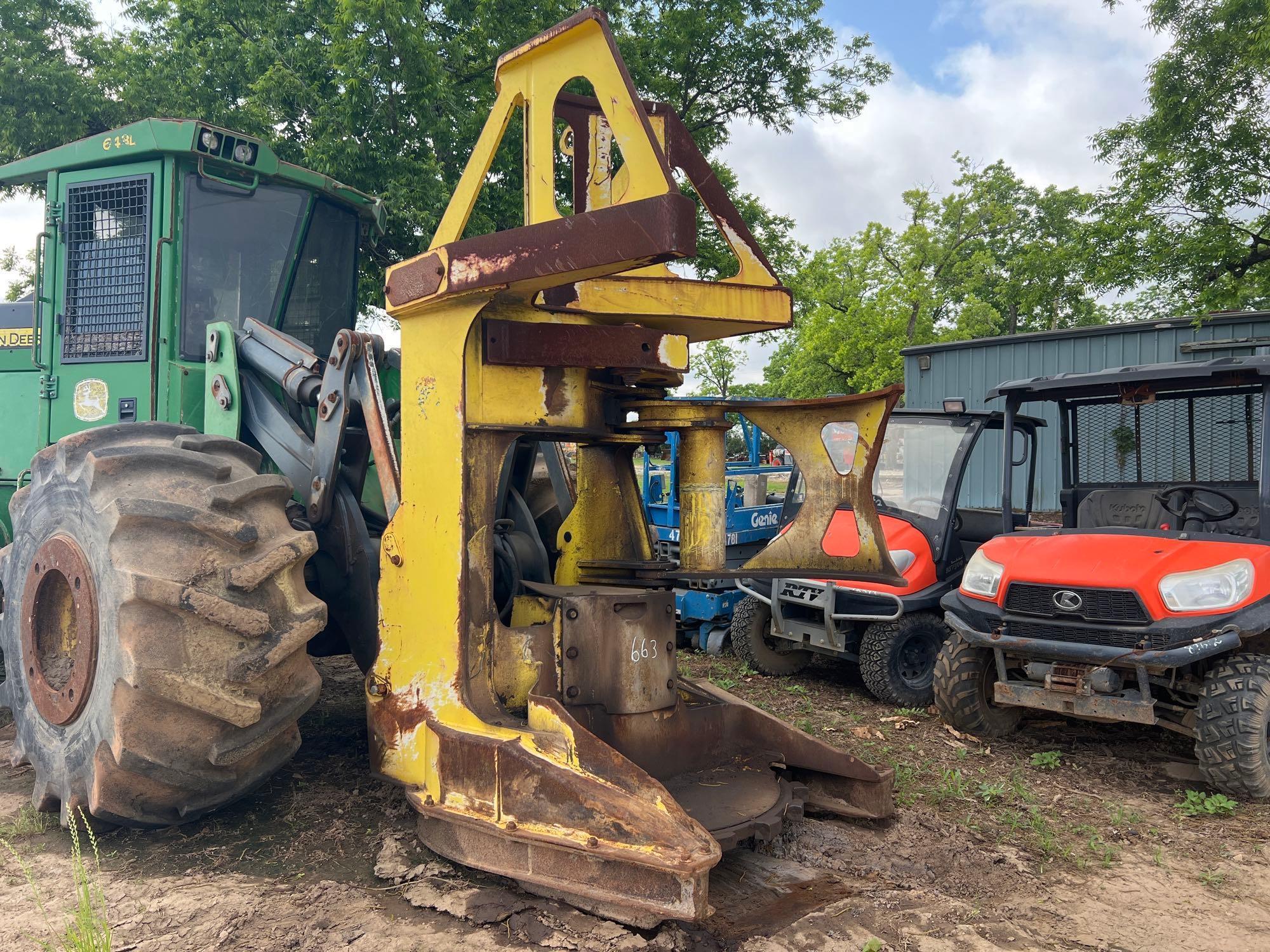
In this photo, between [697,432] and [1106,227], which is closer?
[697,432]

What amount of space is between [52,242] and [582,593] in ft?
10.6

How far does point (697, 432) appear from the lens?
11.4 ft

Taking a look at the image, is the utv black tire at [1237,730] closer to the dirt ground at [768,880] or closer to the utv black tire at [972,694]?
the dirt ground at [768,880]

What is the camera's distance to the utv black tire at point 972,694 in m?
5.29

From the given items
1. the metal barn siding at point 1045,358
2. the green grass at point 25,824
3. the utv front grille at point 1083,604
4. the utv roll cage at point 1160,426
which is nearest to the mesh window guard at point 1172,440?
the utv roll cage at point 1160,426

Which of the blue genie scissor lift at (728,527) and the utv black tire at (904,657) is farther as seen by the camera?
the blue genie scissor lift at (728,527)

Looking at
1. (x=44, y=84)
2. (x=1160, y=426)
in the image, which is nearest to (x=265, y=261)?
(x=1160, y=426)

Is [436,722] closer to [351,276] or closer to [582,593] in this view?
[582,593]

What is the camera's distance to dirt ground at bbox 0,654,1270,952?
2758 millimetres

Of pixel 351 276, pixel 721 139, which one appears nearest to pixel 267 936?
pixel 351 276

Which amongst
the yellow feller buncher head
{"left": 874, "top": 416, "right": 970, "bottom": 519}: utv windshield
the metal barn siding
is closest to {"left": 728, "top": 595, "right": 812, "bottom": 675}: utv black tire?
{"left": 874, "top": 416, "right": 970, "bottom": 519}: utv windshield

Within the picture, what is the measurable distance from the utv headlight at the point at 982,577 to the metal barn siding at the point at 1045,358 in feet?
25.8

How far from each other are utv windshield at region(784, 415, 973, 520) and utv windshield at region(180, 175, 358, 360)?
3.61 m

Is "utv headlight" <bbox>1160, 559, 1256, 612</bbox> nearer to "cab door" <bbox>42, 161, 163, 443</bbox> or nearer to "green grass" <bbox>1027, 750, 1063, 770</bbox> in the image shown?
"green grass" <bbox>1027, 750, 1063, 770</bbox>
